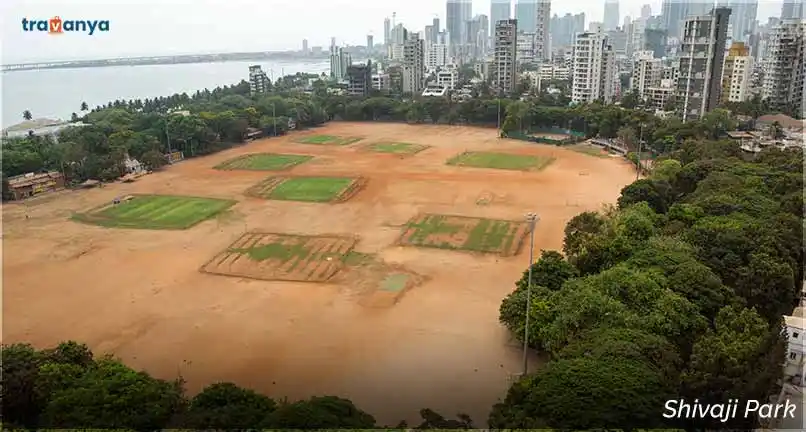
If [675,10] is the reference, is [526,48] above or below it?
below

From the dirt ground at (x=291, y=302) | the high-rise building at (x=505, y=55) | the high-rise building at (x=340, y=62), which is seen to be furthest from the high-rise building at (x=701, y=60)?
the high-rise building at (x=340, y=62)

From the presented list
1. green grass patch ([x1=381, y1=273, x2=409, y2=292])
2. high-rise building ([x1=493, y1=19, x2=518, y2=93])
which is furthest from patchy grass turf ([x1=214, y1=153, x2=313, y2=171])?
high-rise building ([x1=493, y1=19, x2=518, y2=93])

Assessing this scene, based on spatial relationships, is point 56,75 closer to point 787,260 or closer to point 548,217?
point 548,217

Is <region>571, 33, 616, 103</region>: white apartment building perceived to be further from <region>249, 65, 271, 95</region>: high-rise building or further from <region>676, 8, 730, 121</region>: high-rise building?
<region>249, 65, 271, 95</region>: high-rise building

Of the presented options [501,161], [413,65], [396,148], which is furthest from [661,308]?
[413,65]

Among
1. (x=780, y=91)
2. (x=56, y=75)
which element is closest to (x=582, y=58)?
(x=780, y=91)

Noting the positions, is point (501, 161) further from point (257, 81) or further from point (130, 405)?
point (257, 81)
